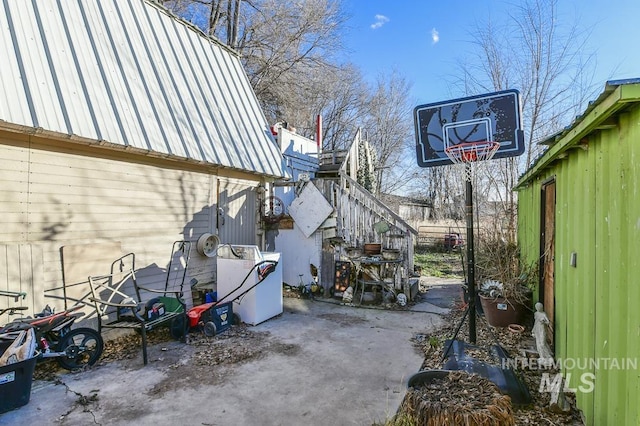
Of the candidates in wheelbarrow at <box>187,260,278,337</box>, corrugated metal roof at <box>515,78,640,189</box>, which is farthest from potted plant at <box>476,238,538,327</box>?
wheelbarrow at <box>187,260,278,337</box>

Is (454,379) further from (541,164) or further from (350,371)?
(541,164)

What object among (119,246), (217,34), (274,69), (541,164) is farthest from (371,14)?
(119,246)

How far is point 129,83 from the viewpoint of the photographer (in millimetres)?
4844

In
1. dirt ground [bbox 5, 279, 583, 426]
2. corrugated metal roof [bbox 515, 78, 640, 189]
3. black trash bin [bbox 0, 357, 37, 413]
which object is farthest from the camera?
black trash bin [bbox 0, 357, 37, 413]

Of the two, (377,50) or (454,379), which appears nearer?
(454,379)

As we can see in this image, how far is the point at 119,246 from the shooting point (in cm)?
460

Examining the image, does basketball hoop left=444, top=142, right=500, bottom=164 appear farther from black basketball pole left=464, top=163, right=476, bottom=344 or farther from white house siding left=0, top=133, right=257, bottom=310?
white house siding left=0, top=133, right=257, bottom=310

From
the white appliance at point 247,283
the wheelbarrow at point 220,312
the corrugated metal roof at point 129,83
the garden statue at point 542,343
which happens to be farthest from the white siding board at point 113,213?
the garden statue at point 542,343

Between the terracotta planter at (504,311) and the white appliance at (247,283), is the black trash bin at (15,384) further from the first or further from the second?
the terracotta planter at (504,311)

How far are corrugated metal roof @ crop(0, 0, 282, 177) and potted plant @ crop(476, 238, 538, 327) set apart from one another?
172 inches

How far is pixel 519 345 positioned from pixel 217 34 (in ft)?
52.9

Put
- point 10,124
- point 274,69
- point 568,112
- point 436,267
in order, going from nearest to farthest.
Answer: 1. point 10,124
2. point 568,112
3. point 436,267
4. point 274,69

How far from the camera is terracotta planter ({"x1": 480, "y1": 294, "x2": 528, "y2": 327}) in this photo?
5039 mm

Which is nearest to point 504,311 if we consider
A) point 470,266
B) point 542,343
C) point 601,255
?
point 542,343
